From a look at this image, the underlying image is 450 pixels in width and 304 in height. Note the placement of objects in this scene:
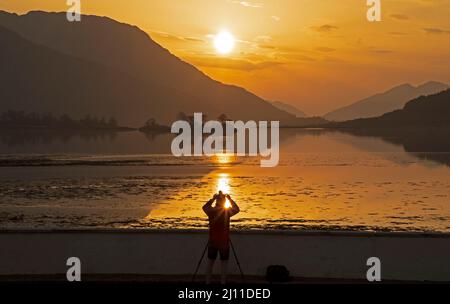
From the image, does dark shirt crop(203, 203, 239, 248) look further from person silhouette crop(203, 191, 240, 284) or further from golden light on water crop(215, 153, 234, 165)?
golden light on water crop(215, 153, 234, 165)

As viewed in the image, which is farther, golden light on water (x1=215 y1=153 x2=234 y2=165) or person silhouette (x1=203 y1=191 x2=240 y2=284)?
golden light on water (x1=215 y1=153 x2=234 y2=165)

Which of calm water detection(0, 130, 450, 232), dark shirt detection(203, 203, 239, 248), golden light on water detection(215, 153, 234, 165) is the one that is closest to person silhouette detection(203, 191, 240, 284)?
dark shirt detection(203, 203, 239, 248)

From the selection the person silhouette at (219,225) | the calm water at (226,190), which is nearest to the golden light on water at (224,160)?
the calm water at (226,190)

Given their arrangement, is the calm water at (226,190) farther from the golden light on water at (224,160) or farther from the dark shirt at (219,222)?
the dark shirt at (219,222)

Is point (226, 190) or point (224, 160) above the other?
point (224, 160)

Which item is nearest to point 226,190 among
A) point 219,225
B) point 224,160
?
point 219,225

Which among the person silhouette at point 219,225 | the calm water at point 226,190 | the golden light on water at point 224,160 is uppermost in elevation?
the person silhouette at point 219,225

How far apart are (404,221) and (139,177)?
108 feet

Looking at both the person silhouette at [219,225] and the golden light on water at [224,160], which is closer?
the person silhouette at [219,225]

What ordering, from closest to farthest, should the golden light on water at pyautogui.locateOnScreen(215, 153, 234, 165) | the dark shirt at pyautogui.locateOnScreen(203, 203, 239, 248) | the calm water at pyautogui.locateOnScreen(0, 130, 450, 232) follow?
the dark shirt at pyautogui.locateOnScreen(203, 203, 239, 248), the calm water at pyautogui.locateOnScreen(0, 130, 450, 232), the golden light on water at pyautogui.locateOnScreen(215, 153, 234, 165)

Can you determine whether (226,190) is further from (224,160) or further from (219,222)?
(224,160)

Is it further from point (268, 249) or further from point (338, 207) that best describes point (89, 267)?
→ point (338, 207)
